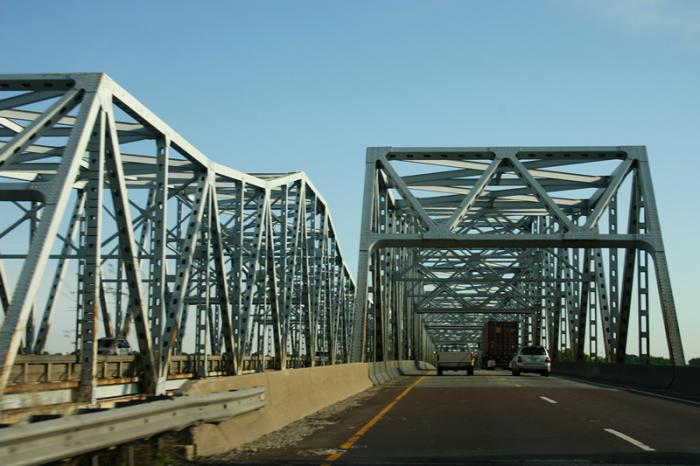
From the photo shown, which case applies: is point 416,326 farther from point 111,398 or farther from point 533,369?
point 111,398

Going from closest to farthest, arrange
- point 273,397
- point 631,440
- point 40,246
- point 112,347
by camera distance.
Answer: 1. point 631,440
2. point 40,246
3. point 273,397
4. point 112,347

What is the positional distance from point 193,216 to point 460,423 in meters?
10.2

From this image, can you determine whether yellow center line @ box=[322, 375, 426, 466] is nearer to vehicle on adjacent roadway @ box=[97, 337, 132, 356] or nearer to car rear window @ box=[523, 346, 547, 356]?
vehicle on adjacent roadway @ box=[97, 337, 132, 356]

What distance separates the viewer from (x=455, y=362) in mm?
53438

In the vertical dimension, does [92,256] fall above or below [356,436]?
above

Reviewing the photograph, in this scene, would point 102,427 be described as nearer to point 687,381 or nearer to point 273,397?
point 273,397

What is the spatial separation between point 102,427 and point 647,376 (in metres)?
26.9

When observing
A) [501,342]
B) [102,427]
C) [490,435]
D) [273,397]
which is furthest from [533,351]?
[102,427]

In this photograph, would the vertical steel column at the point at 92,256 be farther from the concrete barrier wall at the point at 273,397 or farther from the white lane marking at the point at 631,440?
the white lane marking at the point at 631,440

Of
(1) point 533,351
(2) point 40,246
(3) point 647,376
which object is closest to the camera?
(2) point 40,246

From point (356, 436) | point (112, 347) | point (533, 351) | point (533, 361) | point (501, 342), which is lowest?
point (356, 436)

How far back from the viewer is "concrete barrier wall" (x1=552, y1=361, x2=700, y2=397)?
26955 mm

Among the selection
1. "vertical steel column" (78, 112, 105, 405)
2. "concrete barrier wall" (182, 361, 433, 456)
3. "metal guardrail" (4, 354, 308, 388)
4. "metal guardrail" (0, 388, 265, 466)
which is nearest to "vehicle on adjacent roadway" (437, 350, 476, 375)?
"metal guardrail" (4, 354, 308, 388)

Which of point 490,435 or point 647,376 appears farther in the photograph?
point 647,376
